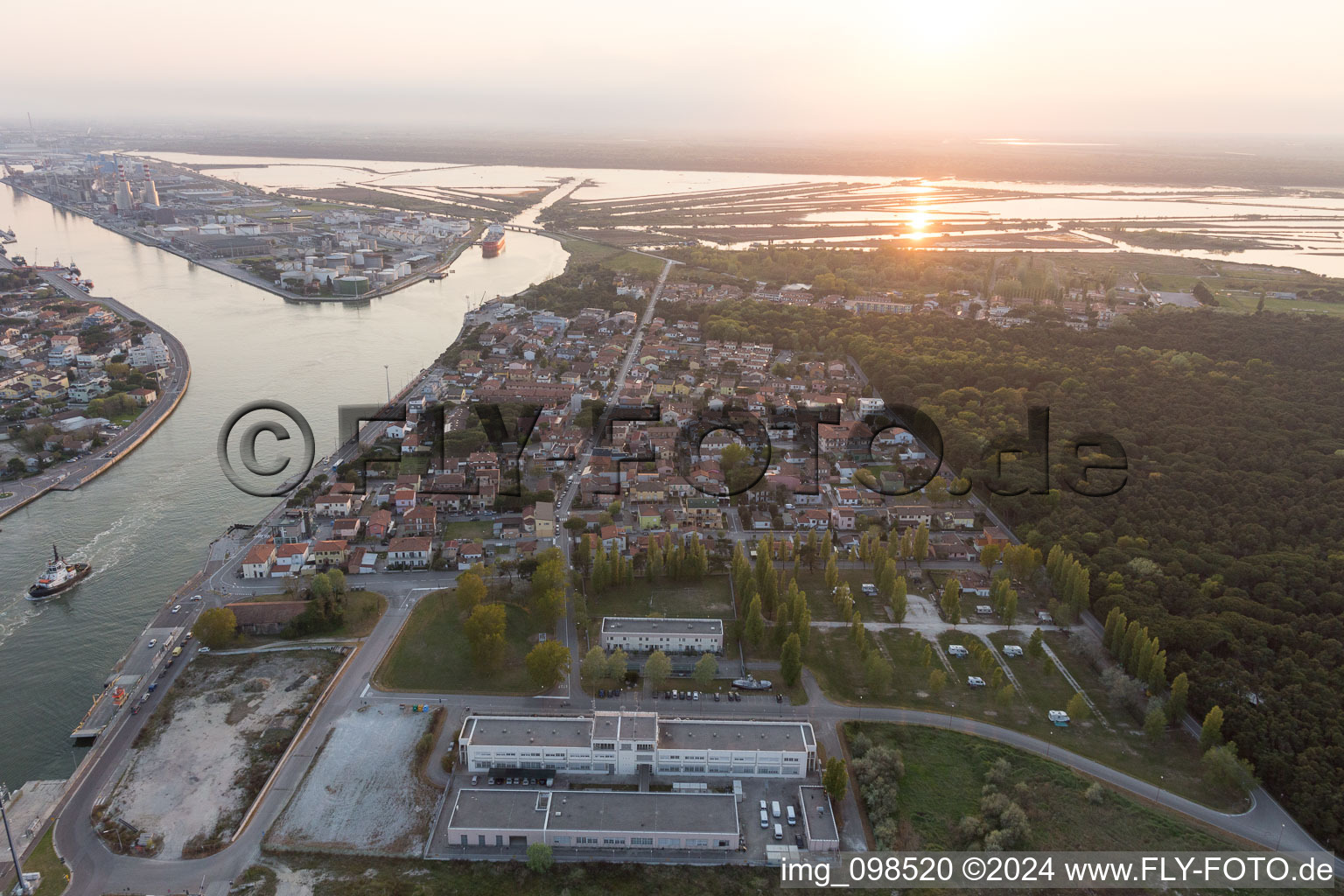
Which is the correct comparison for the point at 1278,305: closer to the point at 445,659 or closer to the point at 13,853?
the point at 445,659

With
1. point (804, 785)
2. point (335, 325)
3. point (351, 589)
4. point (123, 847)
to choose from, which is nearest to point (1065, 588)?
point (804, 785)

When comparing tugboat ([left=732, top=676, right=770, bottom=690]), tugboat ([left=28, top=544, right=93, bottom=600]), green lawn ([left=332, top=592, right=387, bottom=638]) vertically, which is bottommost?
tugboat ([left=732, top=676, right=770, bottom=690])

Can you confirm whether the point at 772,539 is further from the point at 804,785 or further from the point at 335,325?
the point at 335,325

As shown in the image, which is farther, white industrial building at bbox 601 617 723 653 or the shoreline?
the shoreline

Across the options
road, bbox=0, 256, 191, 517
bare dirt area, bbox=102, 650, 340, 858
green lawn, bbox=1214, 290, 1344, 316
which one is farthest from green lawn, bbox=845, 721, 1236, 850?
green lawn, bbox=1214, 290, 1344, 316

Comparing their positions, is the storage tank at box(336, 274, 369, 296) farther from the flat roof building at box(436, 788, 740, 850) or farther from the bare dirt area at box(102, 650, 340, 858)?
the flat roof building at box(436, 788, 740, 850)

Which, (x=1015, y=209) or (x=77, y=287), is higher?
(x=1015, y=209)

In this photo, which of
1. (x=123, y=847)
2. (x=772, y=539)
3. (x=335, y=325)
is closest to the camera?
(x=123, y=847)
